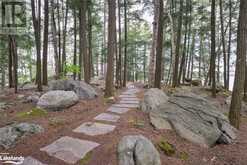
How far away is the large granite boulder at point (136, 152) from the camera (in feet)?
11.9

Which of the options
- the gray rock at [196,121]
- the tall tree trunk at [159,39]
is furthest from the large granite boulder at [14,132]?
the tall tree trunk at [159,39]

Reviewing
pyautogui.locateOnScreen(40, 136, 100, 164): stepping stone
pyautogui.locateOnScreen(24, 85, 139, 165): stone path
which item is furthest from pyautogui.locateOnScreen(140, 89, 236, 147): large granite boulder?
pyautogui.locateOnScreen(40, 136, 100, 164): stepping stone

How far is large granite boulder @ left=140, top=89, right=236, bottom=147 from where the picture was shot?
17.1ft

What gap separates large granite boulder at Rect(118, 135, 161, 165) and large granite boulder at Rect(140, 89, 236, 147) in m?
1.39

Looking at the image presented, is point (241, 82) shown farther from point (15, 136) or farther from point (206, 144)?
point (15, 136)

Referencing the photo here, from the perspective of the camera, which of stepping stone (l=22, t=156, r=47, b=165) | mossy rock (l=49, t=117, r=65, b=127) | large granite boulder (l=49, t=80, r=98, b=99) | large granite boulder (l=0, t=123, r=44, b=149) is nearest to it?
stepping stone (l=22, t=156, r=47, b=165)

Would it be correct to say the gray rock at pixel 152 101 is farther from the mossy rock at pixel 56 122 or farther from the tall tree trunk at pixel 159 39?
the mossy rock at pixel 56 122

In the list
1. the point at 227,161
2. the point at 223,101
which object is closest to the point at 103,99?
the point at 227,161

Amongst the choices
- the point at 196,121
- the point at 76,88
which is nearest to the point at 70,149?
the point at 196,121

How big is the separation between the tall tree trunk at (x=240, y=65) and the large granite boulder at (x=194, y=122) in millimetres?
462

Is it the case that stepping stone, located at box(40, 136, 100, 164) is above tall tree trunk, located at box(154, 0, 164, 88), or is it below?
below

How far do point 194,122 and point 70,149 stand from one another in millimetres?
3701

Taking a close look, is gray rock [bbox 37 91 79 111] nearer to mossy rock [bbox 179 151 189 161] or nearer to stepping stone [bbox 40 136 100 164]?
stepping stone [bbox 40 136 100 164]

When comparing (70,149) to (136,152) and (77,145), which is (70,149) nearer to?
(77,145)
